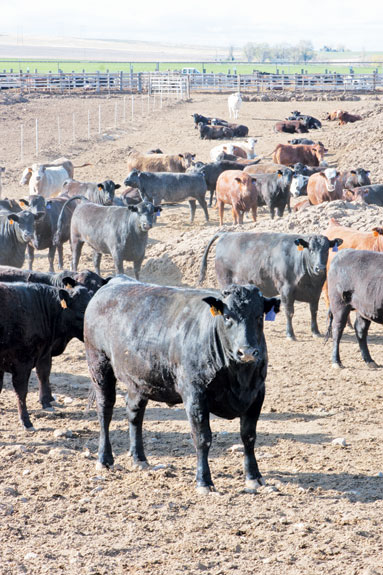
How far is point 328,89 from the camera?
51000 mm

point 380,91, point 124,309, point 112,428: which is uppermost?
point 380,91

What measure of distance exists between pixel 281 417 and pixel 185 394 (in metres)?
2.03

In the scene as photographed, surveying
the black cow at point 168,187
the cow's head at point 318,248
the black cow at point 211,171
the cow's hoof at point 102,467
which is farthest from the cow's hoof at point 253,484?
the black cow at point 211,171

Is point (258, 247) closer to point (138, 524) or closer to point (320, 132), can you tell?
point (138, 524)

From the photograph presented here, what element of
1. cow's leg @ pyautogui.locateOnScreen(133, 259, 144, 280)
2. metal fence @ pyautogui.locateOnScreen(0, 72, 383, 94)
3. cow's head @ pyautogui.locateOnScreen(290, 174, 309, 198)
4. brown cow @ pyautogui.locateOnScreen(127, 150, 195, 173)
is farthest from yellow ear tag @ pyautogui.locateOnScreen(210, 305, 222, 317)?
metal fence @ pyautogui.locateOnScreen(0, 72, 383, 94)

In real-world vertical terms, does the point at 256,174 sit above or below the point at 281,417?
above

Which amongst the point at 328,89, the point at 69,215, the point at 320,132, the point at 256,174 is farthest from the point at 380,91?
the point at 69,215

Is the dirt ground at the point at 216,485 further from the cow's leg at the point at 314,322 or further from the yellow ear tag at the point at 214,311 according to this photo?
the yellow ear tag at the point at 214,311

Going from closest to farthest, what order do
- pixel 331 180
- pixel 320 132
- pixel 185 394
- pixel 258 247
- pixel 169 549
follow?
pixel 169 549, pixel 185 394, pixel 258 247, pixel 331 180, pixel 320 132

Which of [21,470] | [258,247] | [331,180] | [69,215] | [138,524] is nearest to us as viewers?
[138,524]

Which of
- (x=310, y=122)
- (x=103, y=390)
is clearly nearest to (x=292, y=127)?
(x=310, y=122)

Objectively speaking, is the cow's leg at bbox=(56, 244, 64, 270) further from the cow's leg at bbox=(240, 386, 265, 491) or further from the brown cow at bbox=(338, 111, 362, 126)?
the brown cow at bbox=(338, 111, 362, 126)

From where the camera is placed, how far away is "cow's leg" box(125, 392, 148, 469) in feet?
20.3

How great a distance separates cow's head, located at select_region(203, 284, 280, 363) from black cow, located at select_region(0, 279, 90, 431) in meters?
2.44
